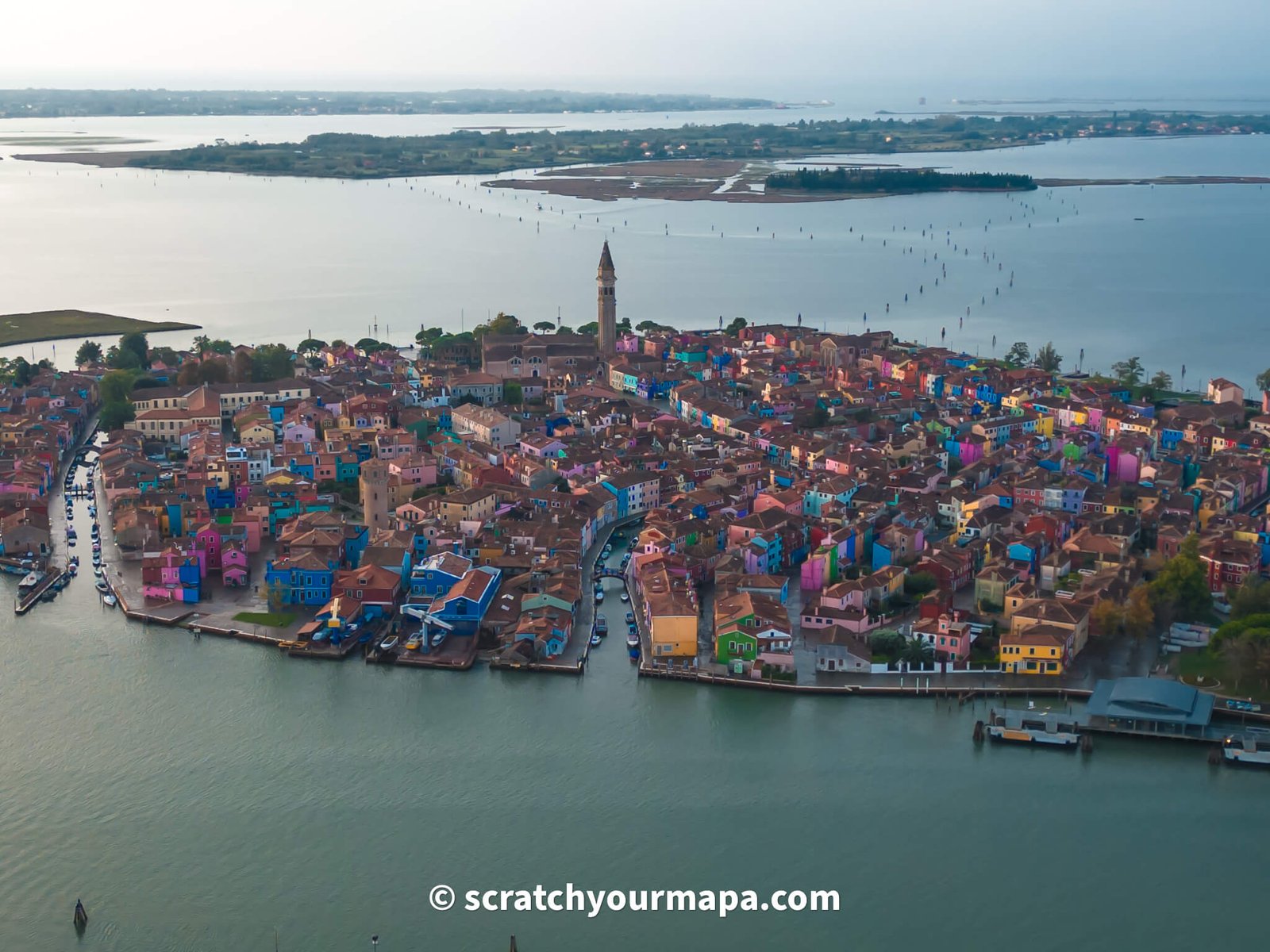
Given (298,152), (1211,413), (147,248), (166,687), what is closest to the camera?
(166,687)

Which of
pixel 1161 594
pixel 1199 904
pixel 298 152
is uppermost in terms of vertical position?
pixel 298 152

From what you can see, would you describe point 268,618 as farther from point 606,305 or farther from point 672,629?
point 606,305

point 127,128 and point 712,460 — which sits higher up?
point 127,128

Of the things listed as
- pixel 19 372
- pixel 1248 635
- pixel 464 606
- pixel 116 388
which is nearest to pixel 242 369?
pixel 116 388

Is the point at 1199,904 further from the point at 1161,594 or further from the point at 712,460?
Answer: the point at 712,460

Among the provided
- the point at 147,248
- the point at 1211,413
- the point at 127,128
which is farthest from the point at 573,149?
the point at 1211,413

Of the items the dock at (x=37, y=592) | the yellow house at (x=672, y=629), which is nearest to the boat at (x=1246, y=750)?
the yellow house at (x=672, y=629)

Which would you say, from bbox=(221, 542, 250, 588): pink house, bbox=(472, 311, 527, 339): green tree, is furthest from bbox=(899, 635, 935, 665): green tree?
bbox=(472, 311, 527, 339): green tree

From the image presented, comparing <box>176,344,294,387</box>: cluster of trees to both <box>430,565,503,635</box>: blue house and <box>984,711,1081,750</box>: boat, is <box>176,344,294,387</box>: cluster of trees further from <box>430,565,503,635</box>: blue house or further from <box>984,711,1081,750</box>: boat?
<box>984,711,1081,750</box>: boat
